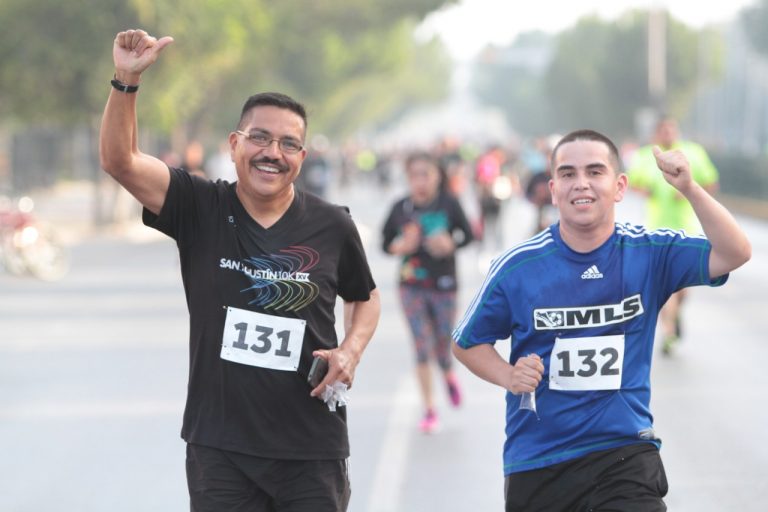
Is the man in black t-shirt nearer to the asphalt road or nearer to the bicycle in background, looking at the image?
the asphalt road

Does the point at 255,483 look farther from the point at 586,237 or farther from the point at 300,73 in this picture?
the point at 300,73

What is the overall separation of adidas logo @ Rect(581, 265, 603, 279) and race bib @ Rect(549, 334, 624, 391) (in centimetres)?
19

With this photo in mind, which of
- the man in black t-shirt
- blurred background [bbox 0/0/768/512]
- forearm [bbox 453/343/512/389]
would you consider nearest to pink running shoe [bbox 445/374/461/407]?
blurred background [bbox 0/0/768/512]

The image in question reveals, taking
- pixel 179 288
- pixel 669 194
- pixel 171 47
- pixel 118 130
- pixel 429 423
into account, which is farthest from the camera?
pixel 171 47

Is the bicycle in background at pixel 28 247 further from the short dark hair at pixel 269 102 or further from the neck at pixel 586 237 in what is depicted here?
the neck at pixel 586 237

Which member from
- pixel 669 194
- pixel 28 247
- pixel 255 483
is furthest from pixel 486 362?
pixel 28 247

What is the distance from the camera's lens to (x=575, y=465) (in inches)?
187

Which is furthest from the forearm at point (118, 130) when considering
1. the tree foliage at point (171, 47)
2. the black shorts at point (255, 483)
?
the tree foliage at point (171, 47)

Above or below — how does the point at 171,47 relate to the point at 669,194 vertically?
above

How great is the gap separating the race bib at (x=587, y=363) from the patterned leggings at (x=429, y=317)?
4.87 m

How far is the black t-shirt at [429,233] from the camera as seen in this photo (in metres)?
9.76

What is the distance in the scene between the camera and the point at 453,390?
10102 mm

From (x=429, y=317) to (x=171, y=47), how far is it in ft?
67.9

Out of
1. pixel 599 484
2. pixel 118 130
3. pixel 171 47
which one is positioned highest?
pixel 171 47
